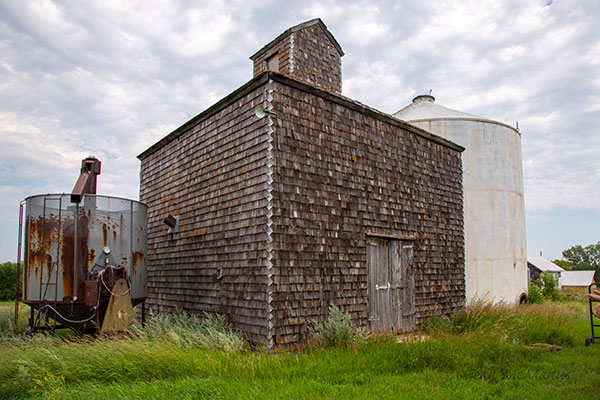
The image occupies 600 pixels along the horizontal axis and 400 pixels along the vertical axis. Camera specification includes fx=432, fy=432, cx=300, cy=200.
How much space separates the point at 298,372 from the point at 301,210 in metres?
2.88

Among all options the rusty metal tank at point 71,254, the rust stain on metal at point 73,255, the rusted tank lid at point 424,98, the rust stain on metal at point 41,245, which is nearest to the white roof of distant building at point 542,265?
the rusted tank lid at point 424,98

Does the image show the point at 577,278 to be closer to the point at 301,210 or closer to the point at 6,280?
the point at 301,210

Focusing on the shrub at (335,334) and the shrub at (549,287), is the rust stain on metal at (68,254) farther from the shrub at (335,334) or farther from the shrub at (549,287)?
the shrub at (549,287)

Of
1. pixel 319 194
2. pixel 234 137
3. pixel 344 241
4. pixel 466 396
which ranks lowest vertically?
pixel 466 396

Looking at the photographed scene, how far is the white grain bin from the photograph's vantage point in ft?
45.5

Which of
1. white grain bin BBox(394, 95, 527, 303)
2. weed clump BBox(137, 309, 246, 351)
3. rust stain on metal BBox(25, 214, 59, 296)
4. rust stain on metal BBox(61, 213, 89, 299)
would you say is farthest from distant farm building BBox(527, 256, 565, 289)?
rust stain on metal BBox(25, 214, 59, 296)

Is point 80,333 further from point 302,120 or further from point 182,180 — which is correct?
point 302,120

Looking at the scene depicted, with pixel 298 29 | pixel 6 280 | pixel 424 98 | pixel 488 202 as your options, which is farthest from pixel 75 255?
pixel 6 280

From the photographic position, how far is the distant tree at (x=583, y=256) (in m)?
92.9

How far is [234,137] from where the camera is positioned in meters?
8.55

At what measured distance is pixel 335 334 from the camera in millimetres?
7406

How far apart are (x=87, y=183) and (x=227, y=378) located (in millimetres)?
5072

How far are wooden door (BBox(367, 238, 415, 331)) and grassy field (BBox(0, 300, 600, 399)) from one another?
5.39 ft

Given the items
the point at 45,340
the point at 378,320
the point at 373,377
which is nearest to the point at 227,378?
the point at 373,377
